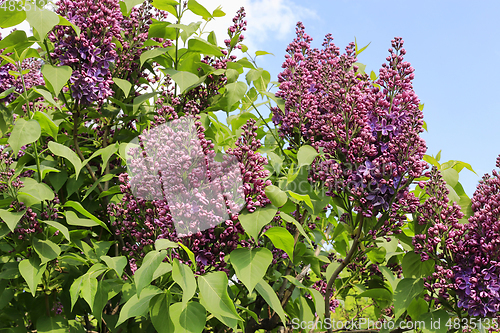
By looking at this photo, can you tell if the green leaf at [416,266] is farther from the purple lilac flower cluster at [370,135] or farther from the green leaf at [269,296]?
the green leaf at [269,296]

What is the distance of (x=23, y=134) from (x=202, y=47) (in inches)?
48.7

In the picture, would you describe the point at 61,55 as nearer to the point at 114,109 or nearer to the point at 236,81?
the point at 114,109

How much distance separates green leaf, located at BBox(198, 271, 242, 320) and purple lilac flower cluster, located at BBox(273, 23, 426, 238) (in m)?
0.86

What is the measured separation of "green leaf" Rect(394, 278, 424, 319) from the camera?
2268mm

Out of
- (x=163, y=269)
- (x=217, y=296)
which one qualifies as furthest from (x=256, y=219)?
(x=163, y=269)

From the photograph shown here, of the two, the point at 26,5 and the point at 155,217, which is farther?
the point at 26,5

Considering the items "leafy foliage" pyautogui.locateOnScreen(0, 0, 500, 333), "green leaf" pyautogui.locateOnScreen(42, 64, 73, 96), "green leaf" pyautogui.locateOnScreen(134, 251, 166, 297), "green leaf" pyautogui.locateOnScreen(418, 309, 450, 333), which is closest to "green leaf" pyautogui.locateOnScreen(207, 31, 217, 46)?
"leafy foliage" pyautogui.locateOnScreen(0, 0, 500, 333)

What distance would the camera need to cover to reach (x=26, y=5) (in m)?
2.41

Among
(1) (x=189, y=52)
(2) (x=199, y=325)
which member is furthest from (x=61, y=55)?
(2) (x=199, y=325)

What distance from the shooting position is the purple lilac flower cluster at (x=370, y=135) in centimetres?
225

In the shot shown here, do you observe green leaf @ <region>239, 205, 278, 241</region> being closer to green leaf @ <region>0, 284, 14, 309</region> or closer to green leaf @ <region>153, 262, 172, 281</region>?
green leaf @ <region>153, 262, 172, 281</region>

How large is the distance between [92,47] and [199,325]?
5.95 feet

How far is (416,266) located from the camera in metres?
2.53

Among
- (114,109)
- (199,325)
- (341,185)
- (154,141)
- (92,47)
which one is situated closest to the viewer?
(199,325)
